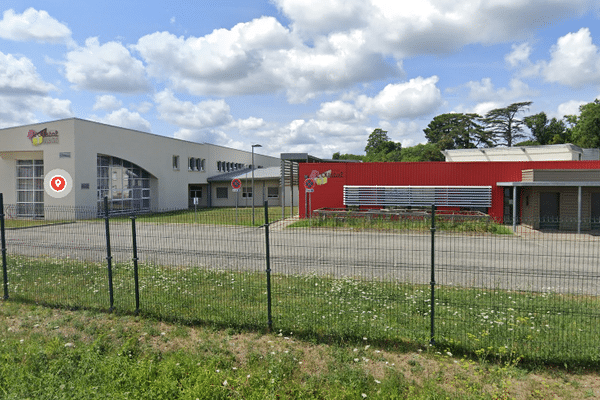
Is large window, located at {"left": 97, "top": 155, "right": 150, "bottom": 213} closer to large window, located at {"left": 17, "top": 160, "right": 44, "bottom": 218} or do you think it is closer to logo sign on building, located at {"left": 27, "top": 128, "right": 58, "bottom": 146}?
logo sign on building, located at {"left": 27, "top": 128, "right": 58, "bottom": 146}

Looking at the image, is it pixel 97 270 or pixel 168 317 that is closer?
pixel 168 317

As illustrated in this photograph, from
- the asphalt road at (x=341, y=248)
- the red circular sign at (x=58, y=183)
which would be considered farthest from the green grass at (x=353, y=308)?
the red circular sign at (x=58, y=183)

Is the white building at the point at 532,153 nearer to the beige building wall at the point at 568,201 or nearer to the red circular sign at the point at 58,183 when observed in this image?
the beige building wall at the point at 568,201

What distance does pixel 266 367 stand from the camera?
18.7ft

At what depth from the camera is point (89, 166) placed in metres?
31.4

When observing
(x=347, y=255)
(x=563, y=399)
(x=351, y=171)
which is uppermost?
(x=351, y=171)

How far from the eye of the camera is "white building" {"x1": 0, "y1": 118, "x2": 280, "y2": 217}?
30.4m

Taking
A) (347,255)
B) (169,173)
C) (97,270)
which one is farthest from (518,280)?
(169,173)

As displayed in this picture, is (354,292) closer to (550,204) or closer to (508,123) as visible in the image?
(550,204)

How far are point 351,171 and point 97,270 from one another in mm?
19478

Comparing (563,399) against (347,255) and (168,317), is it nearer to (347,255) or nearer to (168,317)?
Answer: (347,255)

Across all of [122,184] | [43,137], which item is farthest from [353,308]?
[122,184]

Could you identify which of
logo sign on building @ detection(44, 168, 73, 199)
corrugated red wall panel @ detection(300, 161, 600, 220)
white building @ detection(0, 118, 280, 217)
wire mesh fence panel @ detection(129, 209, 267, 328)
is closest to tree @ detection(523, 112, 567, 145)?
corrugated red wall panel @ detection(300, 161, 600, 220)

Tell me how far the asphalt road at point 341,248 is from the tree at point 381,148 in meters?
80.1
